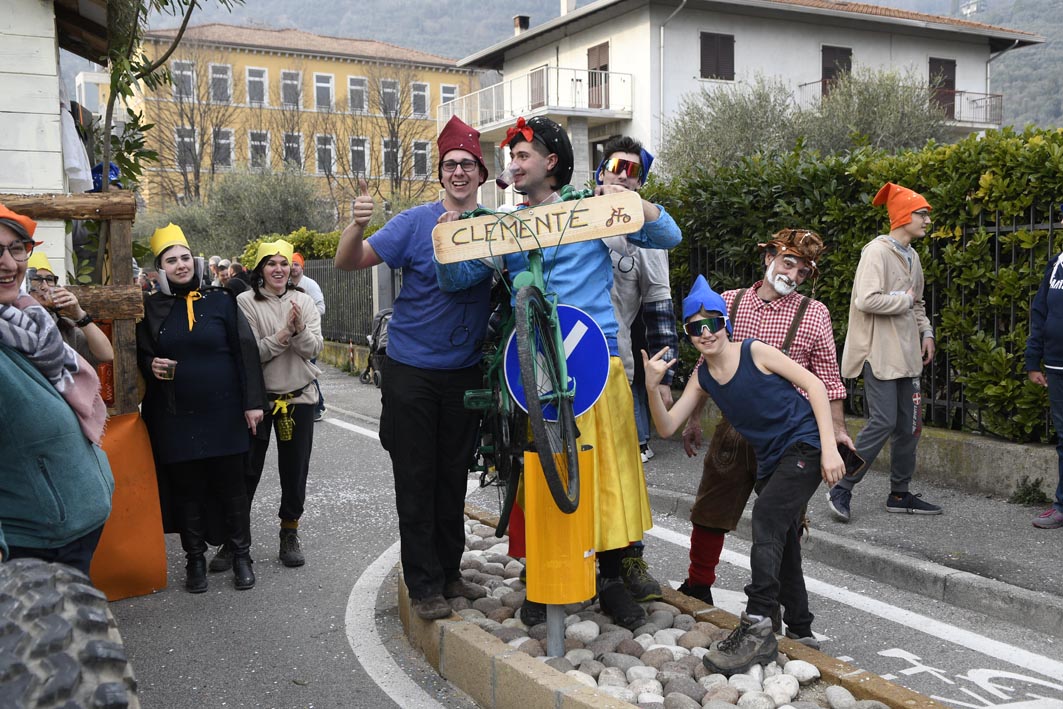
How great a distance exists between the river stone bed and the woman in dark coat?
1694 mm

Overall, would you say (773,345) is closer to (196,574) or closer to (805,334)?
(805,334)

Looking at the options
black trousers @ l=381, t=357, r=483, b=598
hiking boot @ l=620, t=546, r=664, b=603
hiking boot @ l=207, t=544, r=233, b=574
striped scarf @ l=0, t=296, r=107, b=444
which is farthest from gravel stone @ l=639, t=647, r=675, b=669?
hiking boot @ l=207, t=544, r=233, b=574

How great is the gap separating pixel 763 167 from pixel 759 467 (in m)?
5.63

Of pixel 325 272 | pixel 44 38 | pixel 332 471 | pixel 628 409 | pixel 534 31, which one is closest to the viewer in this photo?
pixel 628 409

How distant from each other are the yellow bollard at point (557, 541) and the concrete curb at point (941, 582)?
1976mm

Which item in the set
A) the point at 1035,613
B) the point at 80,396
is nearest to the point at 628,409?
the point at 80,396

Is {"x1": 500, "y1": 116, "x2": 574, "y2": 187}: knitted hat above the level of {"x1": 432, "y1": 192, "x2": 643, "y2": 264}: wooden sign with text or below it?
above

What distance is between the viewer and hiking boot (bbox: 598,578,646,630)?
4516 millimetres

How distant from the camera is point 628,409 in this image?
4.37 m

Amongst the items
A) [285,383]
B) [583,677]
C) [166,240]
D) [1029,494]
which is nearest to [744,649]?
[583,677]

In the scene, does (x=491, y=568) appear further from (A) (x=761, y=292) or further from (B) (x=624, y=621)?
(A) (x=761, y=292)

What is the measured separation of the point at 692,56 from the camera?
116 feet

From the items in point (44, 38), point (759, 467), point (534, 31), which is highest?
point (534, 31)

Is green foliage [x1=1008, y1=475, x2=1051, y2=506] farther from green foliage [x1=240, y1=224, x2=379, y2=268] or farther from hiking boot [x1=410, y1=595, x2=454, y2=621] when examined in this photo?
green foliage [x1=240, y1=224, x2=379, y2=268]
